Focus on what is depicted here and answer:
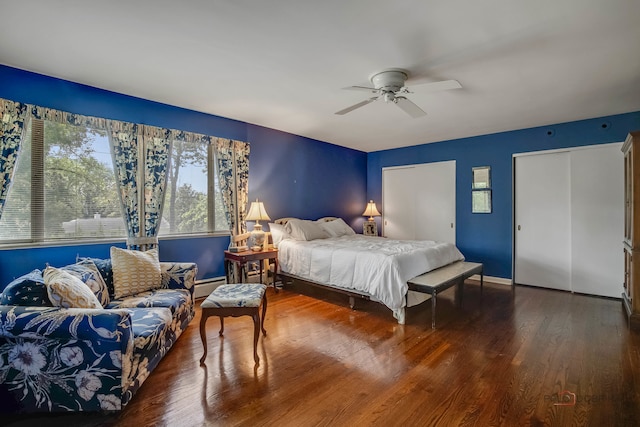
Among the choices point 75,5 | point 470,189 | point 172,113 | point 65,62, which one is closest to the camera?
point 75,5

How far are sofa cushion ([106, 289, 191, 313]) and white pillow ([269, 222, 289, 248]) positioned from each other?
1.92m

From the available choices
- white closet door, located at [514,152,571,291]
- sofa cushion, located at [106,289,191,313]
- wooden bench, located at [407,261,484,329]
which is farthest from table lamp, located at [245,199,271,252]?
white closet door, located at [514,152,571,291]

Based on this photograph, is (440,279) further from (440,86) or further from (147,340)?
(147,340)

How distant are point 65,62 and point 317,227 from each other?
3554mm

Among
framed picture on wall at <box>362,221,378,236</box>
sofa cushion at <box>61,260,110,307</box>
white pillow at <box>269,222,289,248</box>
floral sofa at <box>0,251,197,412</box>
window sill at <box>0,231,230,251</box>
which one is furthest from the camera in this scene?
framed picture on wall at <box>362,221,378,236</box>

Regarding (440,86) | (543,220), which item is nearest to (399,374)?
(440,86)

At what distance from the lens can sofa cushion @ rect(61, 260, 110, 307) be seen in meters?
2.32

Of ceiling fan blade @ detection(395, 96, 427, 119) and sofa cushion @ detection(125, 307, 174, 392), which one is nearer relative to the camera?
sofa cushion @ detection(125, 307, 174, 392)

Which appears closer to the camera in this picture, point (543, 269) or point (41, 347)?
point (41, 347)

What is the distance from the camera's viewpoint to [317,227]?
4.95 meters

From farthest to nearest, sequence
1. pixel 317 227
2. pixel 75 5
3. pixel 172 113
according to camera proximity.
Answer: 1. pixel 317 227
2. pixel 172 113
3. pixel 75 5

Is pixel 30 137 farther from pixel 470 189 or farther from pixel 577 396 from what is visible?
pixel 470 189

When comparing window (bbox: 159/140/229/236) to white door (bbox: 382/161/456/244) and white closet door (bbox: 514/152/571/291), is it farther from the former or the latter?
white closet door (bbox: 514/152/571/291)

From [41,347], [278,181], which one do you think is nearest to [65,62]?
[41,347]
